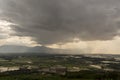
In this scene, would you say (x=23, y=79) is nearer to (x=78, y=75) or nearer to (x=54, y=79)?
(x=54, y=79)

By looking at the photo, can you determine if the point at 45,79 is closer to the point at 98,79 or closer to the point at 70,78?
the point at 70,78

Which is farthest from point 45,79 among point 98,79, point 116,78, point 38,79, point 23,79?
point 116,78

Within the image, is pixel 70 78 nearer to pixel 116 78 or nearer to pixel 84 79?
pixel 84 79

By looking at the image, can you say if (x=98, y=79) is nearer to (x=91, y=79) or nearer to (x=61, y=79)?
(x=91, y=79)

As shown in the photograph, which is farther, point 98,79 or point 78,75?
point 78,75

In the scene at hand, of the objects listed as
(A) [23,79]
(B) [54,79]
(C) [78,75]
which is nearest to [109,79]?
(C) [78,75]

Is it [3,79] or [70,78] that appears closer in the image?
[3,79]

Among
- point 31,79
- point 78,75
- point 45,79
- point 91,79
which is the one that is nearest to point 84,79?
point 91,79
